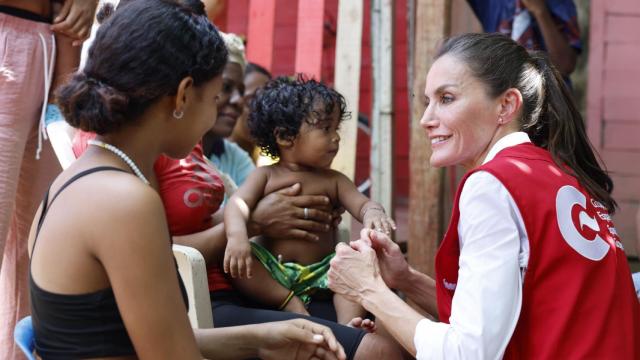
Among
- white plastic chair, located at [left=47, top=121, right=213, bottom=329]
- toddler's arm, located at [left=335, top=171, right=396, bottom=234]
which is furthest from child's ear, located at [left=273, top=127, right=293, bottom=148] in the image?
white plastic chair, located at [left=47, top=121, right=213, bottom=329]

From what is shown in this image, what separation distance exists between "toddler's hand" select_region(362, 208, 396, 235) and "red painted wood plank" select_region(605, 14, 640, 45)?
2.68 metres

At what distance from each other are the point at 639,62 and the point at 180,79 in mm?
3820

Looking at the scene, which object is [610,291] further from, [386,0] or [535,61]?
[386,0]

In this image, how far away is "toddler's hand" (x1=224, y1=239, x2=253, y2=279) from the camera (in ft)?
9.29

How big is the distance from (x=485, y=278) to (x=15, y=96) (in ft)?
6.68

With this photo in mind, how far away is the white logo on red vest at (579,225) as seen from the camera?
1948mm

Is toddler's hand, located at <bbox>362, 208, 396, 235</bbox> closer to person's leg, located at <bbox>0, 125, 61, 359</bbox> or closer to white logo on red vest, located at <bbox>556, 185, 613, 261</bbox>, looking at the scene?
white logo on red vest, located at <bbox>556, 185, 613, 261</bbox>

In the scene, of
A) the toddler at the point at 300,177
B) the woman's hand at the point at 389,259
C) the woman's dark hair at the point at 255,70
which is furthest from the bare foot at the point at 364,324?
the woman's dark hair at the point at 255,70

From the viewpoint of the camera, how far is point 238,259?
9.32ft

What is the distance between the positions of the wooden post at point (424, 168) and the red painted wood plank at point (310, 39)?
613mm

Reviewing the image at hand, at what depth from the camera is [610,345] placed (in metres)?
1.96

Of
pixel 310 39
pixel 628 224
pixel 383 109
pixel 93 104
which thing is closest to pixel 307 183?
pixel 383 109

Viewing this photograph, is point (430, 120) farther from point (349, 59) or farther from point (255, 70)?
point (255, 70)

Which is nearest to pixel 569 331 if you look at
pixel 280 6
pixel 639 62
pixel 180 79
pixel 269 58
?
pixel 180 79
